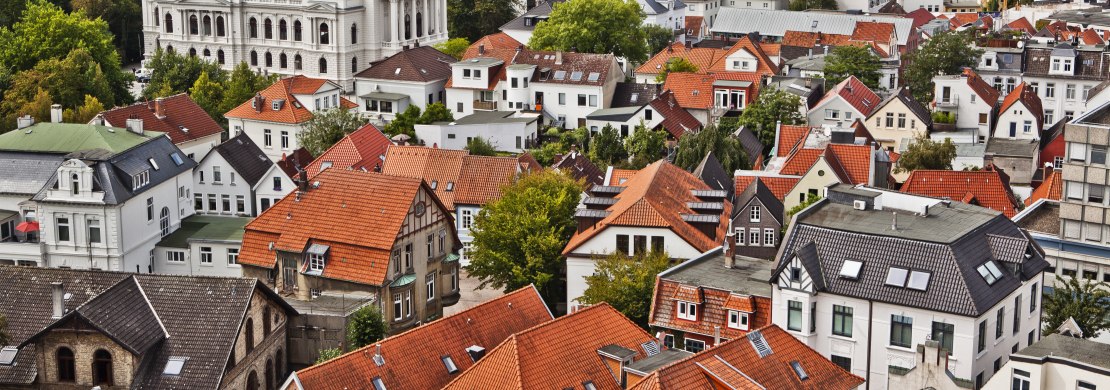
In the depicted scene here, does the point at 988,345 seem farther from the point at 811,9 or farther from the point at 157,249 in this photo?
the point at 811,9

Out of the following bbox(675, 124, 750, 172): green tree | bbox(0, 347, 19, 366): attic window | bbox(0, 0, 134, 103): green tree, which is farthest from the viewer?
bbox(0, 0, 134, 103): green tree

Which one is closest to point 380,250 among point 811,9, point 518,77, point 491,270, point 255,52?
point 491,270

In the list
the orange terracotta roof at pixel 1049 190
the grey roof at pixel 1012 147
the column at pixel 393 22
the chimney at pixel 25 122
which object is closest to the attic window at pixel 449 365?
the orange terracotta roof at pixel 1049 190

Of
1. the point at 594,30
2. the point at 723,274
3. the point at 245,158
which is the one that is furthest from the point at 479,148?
the point at 723,274

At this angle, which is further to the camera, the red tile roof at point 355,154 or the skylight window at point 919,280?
the red tile roof at point 355,154

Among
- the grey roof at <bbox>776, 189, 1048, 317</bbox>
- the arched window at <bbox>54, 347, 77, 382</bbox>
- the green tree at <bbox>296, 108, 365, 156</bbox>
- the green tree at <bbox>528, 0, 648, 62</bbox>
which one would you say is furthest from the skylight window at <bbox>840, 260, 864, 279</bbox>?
the green tree at <bbox>528, 0, 648, 62</bbox>

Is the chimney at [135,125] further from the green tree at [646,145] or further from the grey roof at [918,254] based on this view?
the grey roof at [918,254]

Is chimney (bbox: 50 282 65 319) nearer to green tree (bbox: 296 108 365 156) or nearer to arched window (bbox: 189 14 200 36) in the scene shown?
green tree (bbox: 296 108 365 156)
